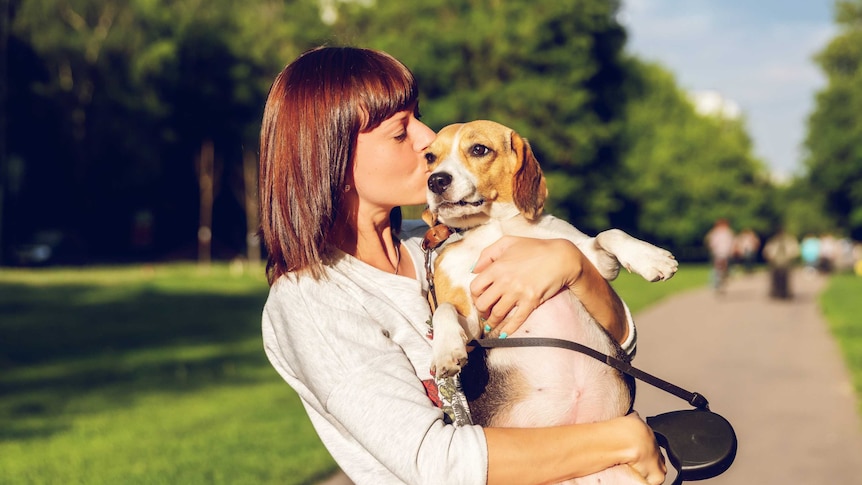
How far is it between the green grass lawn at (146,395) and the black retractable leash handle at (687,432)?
4.75m

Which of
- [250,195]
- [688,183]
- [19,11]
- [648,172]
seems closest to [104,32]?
[19,11]

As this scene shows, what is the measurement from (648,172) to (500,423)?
57925 millimetres

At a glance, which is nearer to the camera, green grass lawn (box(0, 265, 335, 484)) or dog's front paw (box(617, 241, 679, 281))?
dog's front paw (box(617, 241, 679, 281))

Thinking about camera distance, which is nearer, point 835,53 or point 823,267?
point 823,267

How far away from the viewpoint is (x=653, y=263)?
2.79 metres

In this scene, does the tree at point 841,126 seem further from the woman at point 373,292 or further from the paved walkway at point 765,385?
the woman at point 373,292

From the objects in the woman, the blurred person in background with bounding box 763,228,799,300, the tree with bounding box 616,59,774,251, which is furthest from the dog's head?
the tree with bounding box 616,59,774,251

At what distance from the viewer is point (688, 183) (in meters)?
62.5

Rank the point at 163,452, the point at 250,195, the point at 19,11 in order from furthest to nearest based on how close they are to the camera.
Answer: the point at 250,195
the point at 19,11
the point at 163,452

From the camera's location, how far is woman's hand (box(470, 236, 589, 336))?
2633 mm

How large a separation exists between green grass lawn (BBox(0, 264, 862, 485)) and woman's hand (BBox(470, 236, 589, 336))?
458 cm

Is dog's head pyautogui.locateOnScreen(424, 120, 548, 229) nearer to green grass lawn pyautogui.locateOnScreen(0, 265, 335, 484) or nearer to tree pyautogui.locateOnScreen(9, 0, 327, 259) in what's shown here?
green grass lawn pyautogui.locateOnScreen(0, 265, 335, 484)

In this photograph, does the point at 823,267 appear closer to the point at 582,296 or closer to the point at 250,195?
the point at 250,195

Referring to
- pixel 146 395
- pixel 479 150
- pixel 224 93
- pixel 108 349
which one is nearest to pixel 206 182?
pixel 224 93
